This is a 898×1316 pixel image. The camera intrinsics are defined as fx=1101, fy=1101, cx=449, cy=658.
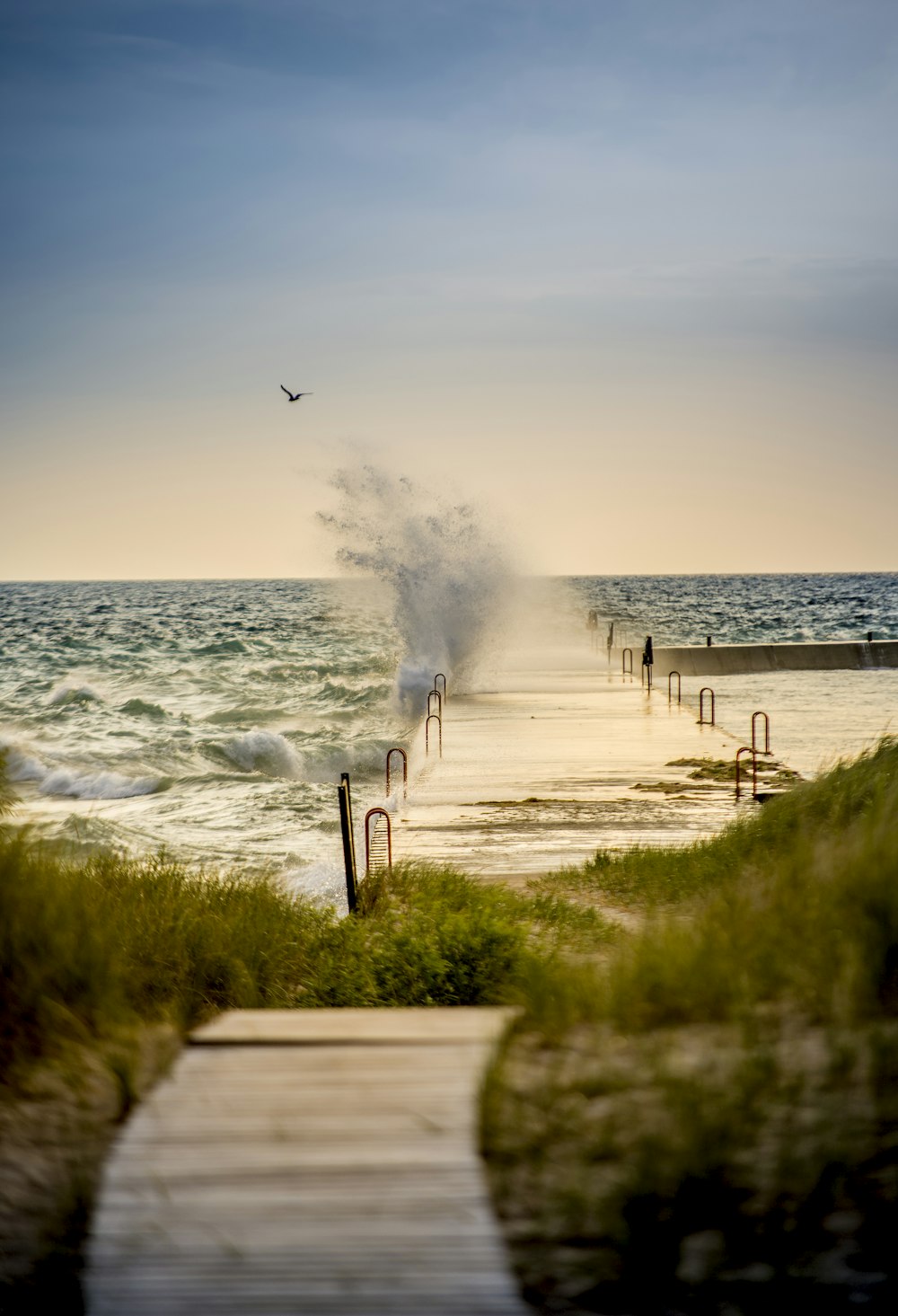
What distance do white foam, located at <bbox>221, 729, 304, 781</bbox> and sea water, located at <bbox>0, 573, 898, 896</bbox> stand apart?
4 centimetres

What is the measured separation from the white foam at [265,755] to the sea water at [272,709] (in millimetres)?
→ 39

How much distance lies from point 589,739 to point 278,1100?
47.8ft

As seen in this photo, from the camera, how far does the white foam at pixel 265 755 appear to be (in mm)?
19969

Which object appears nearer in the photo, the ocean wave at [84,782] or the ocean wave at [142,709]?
the ocean wave at [84,782]

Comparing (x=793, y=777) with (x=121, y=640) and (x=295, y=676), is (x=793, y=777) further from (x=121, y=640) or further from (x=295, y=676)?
(x=121, y=640)

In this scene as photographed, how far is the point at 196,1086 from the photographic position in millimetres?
2871

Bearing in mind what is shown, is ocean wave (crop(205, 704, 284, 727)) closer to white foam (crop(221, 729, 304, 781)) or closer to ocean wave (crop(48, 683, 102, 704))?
ocean wave (crop(48, 683, 102, 704))

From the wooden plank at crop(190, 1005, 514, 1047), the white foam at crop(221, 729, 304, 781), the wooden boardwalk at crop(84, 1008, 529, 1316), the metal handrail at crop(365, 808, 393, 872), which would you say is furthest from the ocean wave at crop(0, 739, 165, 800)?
the wooden boardwalk at crop(84, 1008, 529, 1316)

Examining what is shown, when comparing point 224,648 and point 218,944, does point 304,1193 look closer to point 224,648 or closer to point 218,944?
point 218,944

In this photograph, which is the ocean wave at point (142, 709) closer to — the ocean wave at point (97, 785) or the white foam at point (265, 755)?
the white foam at point (265, 755)

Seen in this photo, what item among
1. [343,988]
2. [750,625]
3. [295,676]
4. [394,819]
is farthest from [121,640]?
[343,988]

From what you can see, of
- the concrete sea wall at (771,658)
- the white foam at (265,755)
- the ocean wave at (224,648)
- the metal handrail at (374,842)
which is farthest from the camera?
the ocean wave at (224,648)

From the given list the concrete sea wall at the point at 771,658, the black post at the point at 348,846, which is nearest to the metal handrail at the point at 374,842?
the black post at the point at 348,846

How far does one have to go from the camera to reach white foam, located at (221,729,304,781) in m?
20.0
